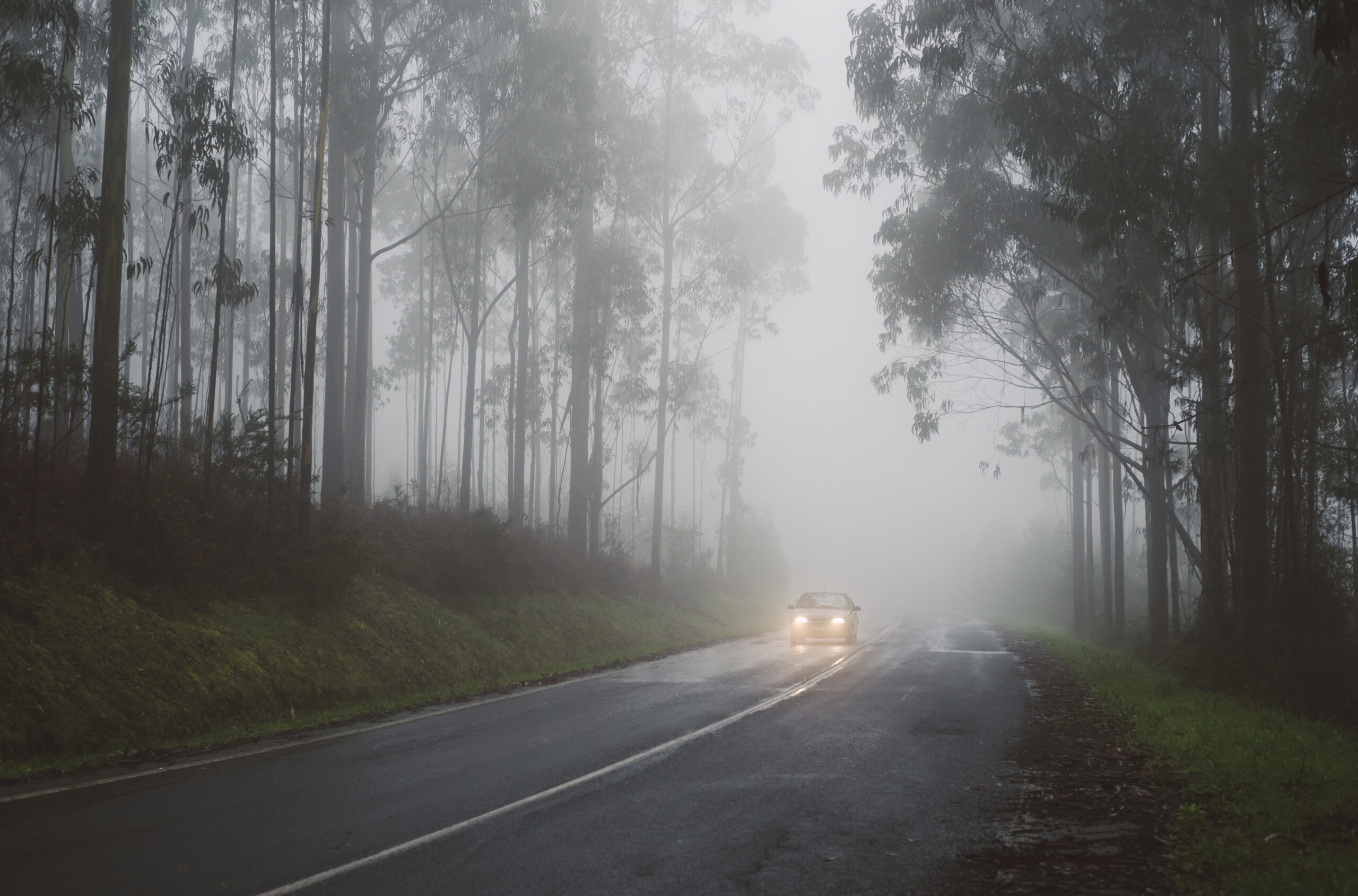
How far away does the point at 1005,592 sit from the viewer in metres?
69.9

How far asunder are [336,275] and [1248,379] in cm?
1710

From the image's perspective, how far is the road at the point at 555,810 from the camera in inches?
200

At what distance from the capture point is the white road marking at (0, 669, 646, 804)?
7.06 meters

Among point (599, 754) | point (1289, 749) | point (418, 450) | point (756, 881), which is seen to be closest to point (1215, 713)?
point (1289, 749)

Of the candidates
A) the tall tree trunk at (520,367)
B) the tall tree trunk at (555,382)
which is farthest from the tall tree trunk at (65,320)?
the tall tree trunk at (555,382)

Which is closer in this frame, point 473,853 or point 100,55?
point 473,853

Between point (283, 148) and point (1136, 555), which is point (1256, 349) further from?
point (1136, 555)

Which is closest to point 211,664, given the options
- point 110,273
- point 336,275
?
point 110,273

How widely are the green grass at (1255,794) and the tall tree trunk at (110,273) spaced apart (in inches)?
491

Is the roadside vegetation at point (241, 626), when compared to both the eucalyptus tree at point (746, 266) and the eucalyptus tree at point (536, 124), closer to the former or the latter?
the eucalyptus tree at point (536, 124)

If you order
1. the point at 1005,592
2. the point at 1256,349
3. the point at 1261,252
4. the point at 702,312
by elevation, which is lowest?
the point at 1005,592

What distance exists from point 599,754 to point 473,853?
3.07 meters

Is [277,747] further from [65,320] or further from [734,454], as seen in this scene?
[734,454]

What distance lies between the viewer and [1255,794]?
666 cm
